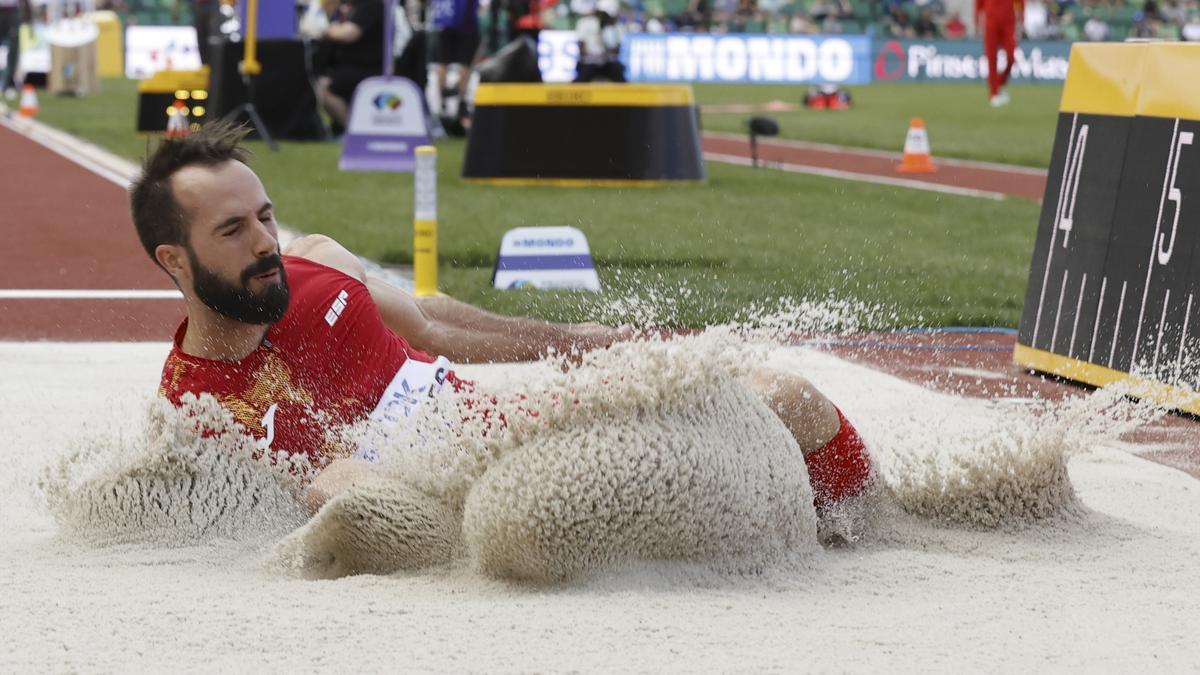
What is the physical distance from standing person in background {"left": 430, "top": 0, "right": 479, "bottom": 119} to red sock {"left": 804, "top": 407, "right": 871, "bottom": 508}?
17.3 metres

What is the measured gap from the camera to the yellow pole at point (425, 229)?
8.92m

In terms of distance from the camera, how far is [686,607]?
3727 millimetres

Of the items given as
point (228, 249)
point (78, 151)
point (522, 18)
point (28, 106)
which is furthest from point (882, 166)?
point (228, 249)

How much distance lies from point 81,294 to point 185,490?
5155 millimetres

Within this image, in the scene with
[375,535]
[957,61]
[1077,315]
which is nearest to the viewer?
[375,535]

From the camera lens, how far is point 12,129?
910 inches

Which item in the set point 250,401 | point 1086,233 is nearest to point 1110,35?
point 1086,233

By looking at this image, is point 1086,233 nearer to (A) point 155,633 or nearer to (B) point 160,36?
(A) point 155,633

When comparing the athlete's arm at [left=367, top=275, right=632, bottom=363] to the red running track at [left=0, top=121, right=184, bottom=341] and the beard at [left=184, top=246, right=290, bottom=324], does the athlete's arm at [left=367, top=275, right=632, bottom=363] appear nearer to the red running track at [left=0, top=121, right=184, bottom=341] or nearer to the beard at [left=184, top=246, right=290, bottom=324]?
the beard at [left=184, top=246, right=290, bottom=324]

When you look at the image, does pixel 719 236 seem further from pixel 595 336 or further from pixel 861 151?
pixel 861 151

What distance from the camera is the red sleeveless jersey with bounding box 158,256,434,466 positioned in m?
4.31

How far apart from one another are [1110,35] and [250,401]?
46.0m

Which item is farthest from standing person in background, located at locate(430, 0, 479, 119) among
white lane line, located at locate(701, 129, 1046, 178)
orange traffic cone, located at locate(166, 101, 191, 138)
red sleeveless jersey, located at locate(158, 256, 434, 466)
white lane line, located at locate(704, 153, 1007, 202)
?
red sleeveless jersey, located at locate(158, 256, 434, 466)

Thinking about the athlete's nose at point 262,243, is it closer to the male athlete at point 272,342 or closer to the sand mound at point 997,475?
the male athlete at point 272,342
